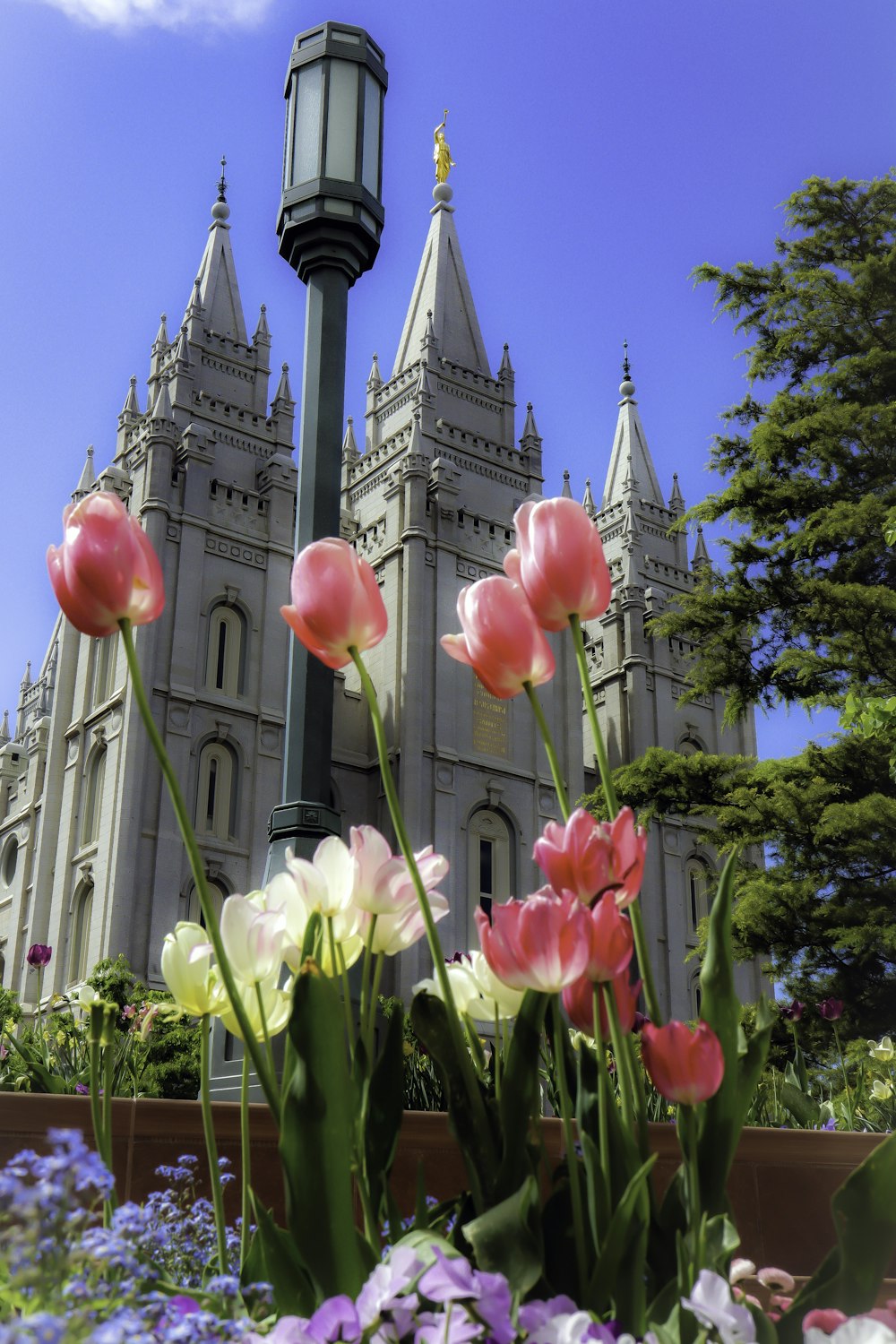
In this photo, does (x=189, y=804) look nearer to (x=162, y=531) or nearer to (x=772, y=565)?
(x=162, y=531)

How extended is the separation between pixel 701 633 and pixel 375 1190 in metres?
15.3

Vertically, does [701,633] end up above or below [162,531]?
below

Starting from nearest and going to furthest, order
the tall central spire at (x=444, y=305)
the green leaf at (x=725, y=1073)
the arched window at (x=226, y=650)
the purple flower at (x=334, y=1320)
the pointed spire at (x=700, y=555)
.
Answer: the purple flower at (x=334, y=1320) → the green leaf at (x=725, y=1073) → the arched window at (x=226, y=650) → the tall central spire at (x=444, y=305) → the pointed spire at (x=700, y=555)

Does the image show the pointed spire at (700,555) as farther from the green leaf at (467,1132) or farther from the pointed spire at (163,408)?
the green leaf at (467,1132)

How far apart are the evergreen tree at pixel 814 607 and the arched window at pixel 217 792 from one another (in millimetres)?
13098

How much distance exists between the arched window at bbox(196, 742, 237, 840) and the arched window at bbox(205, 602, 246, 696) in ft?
4.84

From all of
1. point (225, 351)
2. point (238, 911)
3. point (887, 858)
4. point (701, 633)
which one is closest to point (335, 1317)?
point (238, 911)

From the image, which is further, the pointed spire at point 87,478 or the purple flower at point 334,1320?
the pointed spire at point 87,478

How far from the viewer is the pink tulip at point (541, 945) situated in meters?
1.47

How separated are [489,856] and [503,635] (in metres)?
29.3

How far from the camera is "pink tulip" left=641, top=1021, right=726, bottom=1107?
1480 millimetres

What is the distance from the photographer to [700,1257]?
55.3 inches

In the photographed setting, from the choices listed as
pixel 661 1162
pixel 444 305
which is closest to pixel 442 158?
pixel 444 305

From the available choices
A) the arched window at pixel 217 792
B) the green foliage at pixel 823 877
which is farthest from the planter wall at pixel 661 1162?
the arched window at pixel 217 792
